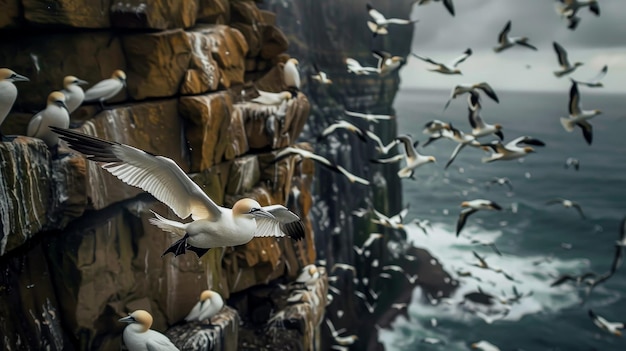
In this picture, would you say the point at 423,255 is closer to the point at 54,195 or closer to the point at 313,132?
the point at 313,132

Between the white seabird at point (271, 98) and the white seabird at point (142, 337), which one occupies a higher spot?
the white seabird at point (271, 98)

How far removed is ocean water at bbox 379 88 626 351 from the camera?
65.7 feet

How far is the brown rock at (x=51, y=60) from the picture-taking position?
19.3 feet

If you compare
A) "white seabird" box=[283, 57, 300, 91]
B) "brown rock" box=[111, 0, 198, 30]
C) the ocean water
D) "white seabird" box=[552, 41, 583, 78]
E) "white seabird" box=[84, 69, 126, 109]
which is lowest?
the ocean water

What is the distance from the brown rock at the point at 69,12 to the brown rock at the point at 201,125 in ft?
4.58

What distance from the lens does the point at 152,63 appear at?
22.1 feet

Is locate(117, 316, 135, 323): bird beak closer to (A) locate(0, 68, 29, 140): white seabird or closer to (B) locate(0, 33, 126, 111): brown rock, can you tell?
(A) locate(0, 68, 29, 140): white seabird

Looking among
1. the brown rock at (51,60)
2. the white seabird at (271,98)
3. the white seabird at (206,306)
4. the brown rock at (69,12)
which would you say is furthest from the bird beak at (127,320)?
the white seabird at (271,98)

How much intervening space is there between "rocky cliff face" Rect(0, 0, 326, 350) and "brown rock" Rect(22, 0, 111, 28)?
0.01 metres

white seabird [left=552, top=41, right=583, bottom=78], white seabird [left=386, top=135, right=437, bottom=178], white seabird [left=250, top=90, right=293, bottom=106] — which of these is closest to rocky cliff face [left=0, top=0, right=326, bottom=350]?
white seabird [left=250, top=90, right=293, bottom=106]

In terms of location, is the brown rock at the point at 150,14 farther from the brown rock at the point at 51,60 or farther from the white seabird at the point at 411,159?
the white seabird at the point at 411,159

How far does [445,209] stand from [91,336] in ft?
99.6

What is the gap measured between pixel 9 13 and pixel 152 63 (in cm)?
165

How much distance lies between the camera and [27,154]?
5086mm
